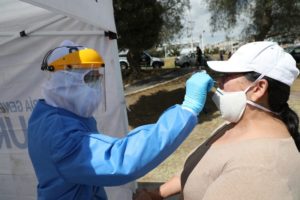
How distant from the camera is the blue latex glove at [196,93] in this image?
6.05 feet

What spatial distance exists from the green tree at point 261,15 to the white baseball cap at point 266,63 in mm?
18605

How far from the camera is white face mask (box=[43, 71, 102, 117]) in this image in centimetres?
202

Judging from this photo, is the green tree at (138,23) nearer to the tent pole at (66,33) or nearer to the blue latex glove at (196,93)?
the tent pole at (66,33)

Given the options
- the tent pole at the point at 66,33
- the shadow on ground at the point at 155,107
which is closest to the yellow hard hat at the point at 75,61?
the tent pole at the point at 66,33

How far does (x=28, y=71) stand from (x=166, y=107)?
30.6ft

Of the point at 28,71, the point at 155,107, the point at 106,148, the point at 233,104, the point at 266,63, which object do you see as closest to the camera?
the point at 106,148

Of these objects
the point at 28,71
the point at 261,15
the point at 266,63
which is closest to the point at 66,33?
the point at 28,71

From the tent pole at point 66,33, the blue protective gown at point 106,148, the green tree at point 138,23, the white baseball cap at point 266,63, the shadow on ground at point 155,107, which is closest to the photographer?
the blue protective gown at point 106,148

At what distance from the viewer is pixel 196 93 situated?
1855 millimetres

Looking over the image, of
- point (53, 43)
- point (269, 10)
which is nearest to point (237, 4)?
point (269, 10)

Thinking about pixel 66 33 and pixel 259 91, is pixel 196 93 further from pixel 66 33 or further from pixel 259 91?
pixel 66 33

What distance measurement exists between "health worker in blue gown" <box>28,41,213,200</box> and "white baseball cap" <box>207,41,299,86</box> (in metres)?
0.24

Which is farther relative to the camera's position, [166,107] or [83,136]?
[166,107]

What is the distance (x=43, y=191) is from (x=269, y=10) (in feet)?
64.3
